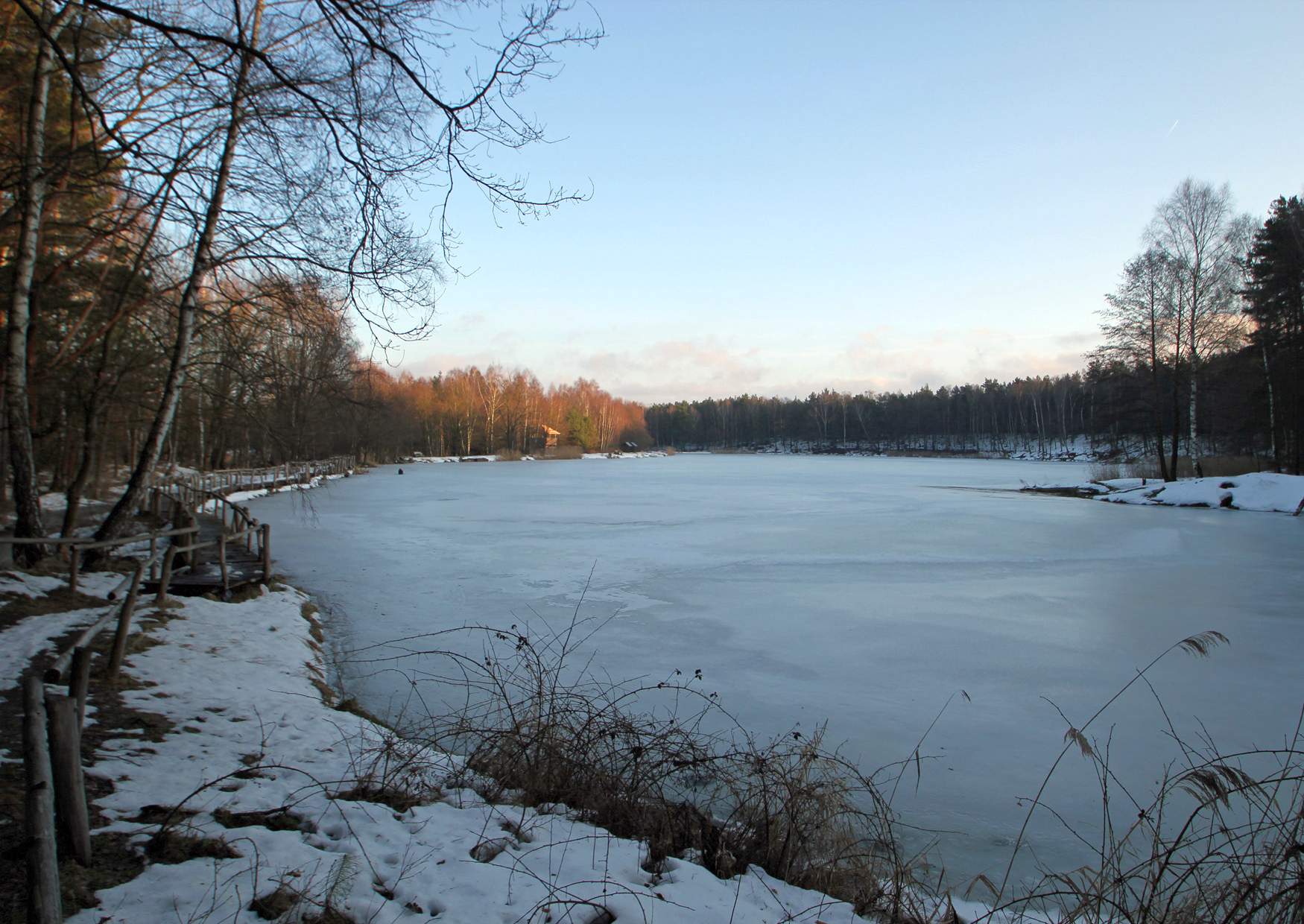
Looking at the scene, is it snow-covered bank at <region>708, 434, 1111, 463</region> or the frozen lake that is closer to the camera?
the frozen lake

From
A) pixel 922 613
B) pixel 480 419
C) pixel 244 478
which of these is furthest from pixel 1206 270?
pixel 480 419

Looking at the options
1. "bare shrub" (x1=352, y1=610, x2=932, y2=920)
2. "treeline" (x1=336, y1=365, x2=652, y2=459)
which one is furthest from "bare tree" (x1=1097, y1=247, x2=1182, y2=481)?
"treeline" (x1=336, y1=365, x2=652, y2=459)

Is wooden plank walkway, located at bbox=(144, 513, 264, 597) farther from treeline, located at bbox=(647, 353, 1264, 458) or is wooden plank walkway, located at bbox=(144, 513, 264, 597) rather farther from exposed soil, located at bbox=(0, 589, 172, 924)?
treeline, located at bbox=(647, 353, 1264, 458)

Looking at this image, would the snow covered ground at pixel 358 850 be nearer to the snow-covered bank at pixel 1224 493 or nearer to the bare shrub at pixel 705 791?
the bare shrub at pixel 705 791

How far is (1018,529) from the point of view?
53.6 ft

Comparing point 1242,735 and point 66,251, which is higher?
point 66,251

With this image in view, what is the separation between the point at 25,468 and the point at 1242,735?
1142cm

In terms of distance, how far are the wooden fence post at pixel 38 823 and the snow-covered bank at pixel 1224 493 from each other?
24077mm

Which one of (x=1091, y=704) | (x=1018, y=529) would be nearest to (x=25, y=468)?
(x=1091, y=704)

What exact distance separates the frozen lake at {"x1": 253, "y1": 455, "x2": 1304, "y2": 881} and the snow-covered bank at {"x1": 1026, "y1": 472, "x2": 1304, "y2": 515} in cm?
162

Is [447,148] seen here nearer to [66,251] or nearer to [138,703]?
[138,703]

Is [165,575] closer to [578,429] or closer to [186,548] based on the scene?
[186,548]

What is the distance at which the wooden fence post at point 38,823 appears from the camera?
5.19ft

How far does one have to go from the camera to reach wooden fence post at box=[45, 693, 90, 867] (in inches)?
79.4
